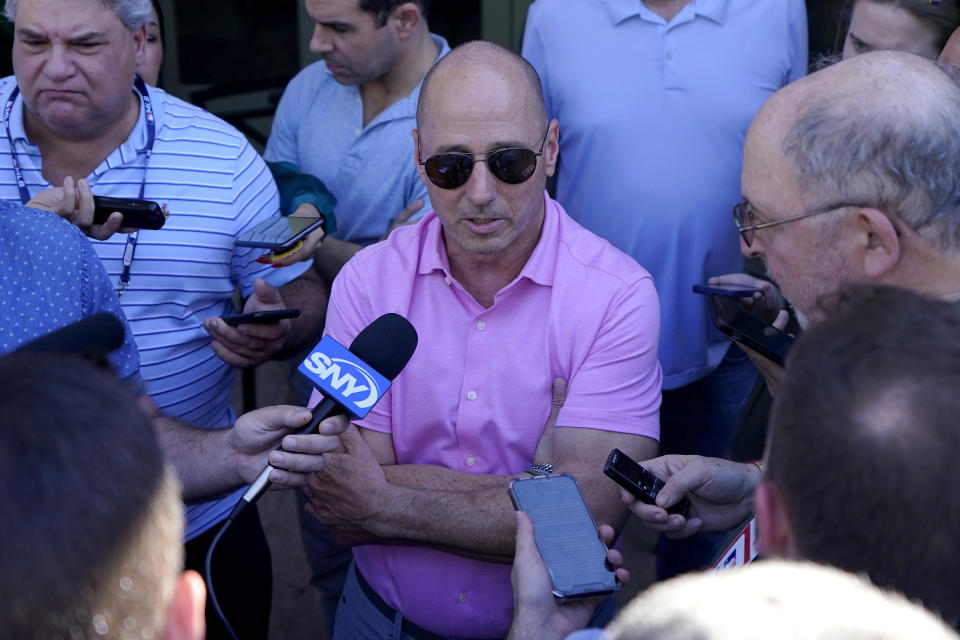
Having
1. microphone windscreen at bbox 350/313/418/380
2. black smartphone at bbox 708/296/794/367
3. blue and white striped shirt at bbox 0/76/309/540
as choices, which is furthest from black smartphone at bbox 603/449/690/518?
blue and white striped shirt at bbox 0/76/309/540

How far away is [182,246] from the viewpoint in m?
2.90

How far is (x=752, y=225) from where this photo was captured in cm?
217

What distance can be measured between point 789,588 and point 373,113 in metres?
2.97

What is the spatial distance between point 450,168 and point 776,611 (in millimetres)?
1809

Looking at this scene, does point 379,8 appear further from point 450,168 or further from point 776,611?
point 776,611

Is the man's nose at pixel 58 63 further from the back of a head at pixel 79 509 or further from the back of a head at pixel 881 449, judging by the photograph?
the back of a head at pixel 881 449

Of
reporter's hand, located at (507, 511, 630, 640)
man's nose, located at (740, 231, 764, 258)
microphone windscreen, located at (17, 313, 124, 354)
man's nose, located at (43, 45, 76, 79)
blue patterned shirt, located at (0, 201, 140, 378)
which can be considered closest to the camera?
microphone windscreen, located at (17, 313, 124, 354)

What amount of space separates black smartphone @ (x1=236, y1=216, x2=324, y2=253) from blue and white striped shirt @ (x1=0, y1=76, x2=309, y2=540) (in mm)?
73

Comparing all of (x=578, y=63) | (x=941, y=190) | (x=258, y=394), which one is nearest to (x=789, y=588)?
(x=941, y=190)

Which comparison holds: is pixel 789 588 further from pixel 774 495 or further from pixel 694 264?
pixel 694 264

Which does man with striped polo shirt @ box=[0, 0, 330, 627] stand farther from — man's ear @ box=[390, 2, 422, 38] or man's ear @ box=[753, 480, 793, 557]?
man's ear @ box=[753, 480, 793, 557]

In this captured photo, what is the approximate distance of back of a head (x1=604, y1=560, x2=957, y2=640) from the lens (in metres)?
0.87

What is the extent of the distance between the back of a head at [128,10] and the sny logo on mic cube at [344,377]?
4.70 ft

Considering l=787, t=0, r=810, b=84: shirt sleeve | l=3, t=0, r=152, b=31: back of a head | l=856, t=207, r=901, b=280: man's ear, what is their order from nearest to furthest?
1. l=856, t=207, r=901, b=280: man's ear
2. l=3, t=0, r=152, b=31: back of a head
3. l=787, t=0, r=810, b=84: shirt sleeve
